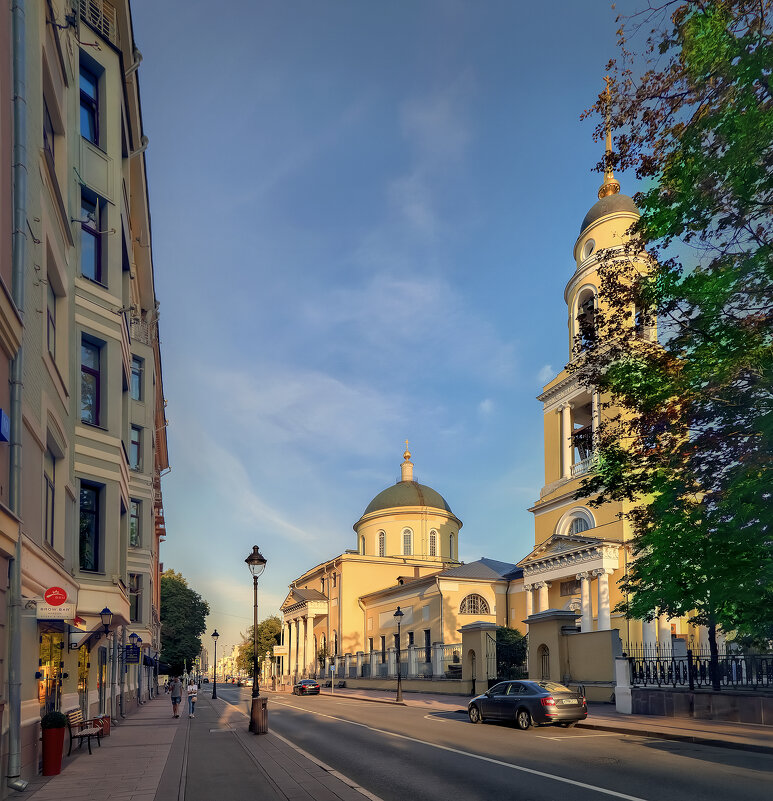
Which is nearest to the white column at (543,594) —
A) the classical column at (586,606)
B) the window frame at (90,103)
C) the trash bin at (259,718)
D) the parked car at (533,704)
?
the classical column at (586,606)

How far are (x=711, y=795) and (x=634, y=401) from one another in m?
6.90

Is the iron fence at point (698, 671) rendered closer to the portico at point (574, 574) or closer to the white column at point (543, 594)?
the portico at point (574, 574)

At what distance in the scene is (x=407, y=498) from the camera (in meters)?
82.5

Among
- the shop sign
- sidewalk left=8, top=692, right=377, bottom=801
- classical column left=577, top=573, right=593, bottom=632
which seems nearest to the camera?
sidewalk left=8, top=692, right=377, bottom=801

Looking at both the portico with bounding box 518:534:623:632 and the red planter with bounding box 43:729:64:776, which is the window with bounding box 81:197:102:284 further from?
the portico with bounding box 518:534:623:632

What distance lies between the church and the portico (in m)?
0.07

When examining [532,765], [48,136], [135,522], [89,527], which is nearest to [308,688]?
[135,522]

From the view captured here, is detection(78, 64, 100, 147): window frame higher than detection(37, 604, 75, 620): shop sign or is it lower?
higher

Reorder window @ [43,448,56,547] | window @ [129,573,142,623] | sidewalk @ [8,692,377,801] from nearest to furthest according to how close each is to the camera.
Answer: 1. sidewalk @ [8,692,377,801]
2. window @ [43,448,56,547]
3. window @ [129,573,142,623]

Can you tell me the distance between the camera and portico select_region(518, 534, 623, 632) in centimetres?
4091

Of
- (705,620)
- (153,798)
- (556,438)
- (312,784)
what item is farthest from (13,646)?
(556,438)

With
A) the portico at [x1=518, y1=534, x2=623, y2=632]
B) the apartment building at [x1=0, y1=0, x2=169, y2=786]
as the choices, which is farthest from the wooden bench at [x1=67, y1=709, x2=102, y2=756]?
the portico at [x1=518, y1=534, x2=623, y2=632]

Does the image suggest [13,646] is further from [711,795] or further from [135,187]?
[135,187]

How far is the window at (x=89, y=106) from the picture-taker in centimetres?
1994
